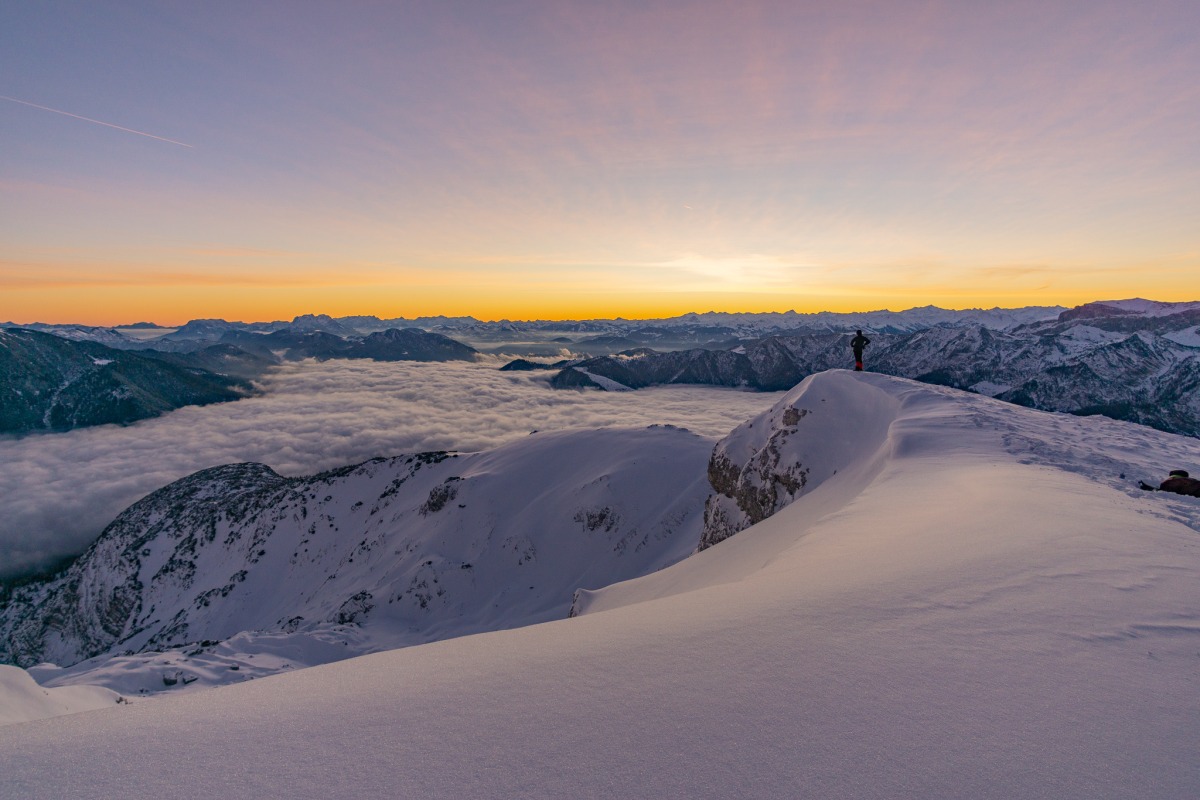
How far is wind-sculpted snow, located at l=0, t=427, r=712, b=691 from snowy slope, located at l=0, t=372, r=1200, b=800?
39259 millimetres

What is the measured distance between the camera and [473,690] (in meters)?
4.84

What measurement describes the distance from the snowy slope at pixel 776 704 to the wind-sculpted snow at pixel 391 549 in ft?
129

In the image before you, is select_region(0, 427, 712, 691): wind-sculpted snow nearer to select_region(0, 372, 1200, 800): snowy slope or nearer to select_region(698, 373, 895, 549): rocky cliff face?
select_region(698, 373, 895, 549): rocky cliff face

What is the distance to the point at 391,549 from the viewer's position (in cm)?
7488

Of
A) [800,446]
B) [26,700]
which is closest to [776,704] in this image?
[26,700]

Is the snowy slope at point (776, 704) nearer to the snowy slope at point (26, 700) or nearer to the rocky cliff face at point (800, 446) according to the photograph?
the snowy slope at point (26, 700)

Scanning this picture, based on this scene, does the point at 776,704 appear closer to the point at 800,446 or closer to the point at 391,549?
the point at 800,446

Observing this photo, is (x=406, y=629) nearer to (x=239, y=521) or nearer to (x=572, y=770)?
(x=572, y=770)

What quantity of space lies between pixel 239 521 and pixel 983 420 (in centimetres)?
12444

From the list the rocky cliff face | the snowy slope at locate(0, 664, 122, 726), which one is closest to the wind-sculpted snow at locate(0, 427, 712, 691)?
the snowy slope at locate(0, 664, 122, 726)

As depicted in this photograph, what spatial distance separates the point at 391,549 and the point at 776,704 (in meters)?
80.6

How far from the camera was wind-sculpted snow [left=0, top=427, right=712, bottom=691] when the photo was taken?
60531mm

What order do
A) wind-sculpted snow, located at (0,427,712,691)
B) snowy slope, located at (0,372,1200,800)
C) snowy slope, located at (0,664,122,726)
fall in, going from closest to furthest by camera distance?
snowy slope, located at (0,372,1200,800), snowy slope, located at (0,664,122,726), wind-sculpted snow, located at (0,427,712,691)

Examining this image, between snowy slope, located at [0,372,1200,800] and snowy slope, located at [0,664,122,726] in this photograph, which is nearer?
snowy slope, located at [0,372,1200,800]
